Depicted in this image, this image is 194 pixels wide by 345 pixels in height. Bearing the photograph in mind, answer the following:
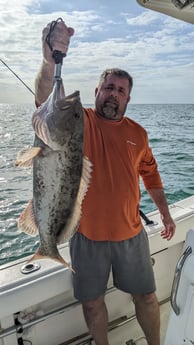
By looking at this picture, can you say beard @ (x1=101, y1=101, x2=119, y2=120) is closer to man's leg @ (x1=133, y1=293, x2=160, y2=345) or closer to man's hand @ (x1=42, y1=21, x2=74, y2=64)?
man's hand @ (x1=42, y1=21, x2=74, y2=64)

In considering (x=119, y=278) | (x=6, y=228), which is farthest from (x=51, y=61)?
(x=6, y=228)

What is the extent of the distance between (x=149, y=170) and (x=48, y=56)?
3.62 ft

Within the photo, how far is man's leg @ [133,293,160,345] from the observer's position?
7.02 ft

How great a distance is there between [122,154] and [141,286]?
80 cm

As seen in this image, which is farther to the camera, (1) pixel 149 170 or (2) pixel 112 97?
(1) pixel 149 170

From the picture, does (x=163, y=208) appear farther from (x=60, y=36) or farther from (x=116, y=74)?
(x=60, y=36)

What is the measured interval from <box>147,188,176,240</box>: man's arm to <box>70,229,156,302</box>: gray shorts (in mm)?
358

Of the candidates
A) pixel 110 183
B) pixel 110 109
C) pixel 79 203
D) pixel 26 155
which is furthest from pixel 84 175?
pixel 110 109

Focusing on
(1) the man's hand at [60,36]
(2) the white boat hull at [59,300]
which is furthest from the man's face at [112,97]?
(2) the white boat hull at [59,300]

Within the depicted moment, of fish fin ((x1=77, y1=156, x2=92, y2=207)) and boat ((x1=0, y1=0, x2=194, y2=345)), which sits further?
boat ((x1=0, y1=0, x2=194, y2=345))

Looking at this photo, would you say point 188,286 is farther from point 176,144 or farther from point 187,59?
point 187,59

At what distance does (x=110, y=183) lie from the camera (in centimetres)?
193

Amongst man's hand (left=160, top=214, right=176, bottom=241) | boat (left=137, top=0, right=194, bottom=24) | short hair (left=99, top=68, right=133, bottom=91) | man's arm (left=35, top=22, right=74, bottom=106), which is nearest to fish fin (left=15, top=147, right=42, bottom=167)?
man's arm (left=35, top=22, right=74, bottom=106)

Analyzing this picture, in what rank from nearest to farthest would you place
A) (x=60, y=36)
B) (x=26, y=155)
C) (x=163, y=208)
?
(x=26, y=155), (x=60, y=36), (x=163, y=208)
